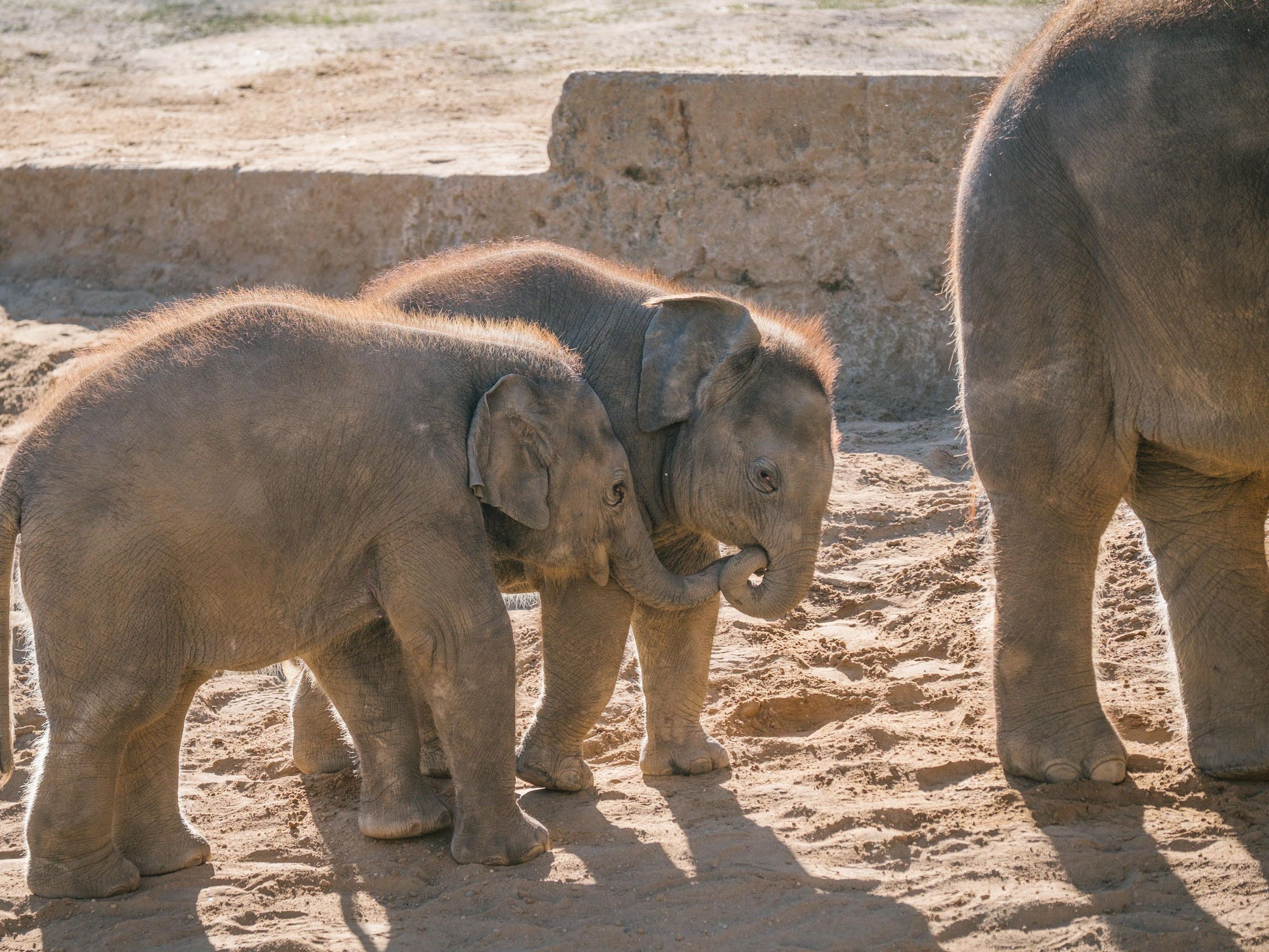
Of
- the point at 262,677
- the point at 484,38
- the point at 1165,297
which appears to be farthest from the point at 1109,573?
the point at 484,38

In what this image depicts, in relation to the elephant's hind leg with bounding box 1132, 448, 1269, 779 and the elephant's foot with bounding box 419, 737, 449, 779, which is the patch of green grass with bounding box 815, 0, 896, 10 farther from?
the elephant's foot with bounding box 419, 737, 449, 779

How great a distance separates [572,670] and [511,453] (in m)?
0.76

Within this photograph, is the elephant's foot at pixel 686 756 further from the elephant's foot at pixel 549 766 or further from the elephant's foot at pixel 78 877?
the elephant's foot at pixel 78 877

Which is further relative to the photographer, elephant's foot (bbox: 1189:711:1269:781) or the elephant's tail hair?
elephant's foot (bbox: 1189:711:1269:781)

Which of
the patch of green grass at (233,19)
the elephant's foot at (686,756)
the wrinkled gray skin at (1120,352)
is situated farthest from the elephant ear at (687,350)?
the patch of green grass at (233,19)

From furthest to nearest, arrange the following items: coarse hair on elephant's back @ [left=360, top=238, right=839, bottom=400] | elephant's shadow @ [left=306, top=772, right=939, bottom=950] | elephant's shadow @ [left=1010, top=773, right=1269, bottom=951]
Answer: coarse hair on elephant's back @ [left=360, top=238, right=839, bottom=400]
elephant's shadow @ [left=306, top=772, right=939, bottom=950]
elephant's shadow @ [left=1010, top=773, right=1269, bottom=951]

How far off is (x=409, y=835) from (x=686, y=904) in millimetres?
884

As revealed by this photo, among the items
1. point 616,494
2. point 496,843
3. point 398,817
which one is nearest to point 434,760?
point 398,817

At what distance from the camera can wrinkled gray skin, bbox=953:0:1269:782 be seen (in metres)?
3.63

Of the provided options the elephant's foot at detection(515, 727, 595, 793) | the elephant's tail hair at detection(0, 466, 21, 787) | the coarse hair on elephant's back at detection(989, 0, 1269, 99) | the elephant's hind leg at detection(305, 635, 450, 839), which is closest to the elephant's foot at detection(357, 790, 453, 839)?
the elephant's hind leg at detection(305, 635, 450, 839)

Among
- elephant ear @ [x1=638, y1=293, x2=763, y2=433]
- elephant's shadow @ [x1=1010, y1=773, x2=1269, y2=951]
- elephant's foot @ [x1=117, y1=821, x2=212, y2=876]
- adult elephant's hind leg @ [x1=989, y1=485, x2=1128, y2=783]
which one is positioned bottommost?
elephant's foot @ [x1=117, y1=821, x2=212, y2=876]

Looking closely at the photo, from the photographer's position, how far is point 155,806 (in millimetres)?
4066

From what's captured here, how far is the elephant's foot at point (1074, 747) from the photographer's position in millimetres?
4156

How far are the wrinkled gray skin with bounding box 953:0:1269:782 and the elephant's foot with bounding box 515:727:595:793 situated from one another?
47.5 inches
